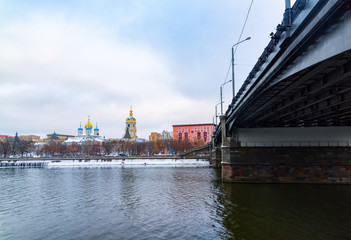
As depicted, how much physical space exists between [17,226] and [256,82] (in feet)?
54.4

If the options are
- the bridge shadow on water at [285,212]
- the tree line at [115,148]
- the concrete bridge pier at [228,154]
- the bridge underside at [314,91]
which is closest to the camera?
the bridge underside at [314,91]

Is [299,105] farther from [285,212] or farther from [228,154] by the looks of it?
[228,154]

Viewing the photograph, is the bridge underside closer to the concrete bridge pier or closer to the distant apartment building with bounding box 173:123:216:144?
the concrete bridge pier

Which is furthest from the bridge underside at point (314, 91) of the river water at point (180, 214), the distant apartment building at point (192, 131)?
the distant apartment building at point (192, 131)

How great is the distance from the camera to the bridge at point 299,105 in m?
9.50

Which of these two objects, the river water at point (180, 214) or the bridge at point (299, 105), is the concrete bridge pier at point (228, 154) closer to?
the bridge at point (299, 105)

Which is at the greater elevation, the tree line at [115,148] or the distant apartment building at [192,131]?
the distant apartment building at [192,131]

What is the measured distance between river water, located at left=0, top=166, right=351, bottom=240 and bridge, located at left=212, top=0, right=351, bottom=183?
15.1 ft

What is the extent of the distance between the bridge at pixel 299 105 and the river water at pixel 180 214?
182 inches

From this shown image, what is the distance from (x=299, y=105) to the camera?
22906 mm

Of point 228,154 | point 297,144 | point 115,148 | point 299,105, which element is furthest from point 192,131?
point 299,105

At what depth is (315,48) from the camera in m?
10.3

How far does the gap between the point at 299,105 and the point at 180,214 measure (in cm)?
1331

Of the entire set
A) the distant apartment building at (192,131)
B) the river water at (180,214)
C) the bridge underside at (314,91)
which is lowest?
the river water at (180,214)
